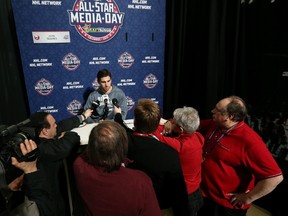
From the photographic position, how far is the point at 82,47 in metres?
3.15

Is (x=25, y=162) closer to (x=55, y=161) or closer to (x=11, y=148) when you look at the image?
(x=11, y=148)

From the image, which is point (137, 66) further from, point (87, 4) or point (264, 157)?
point (264, 157)

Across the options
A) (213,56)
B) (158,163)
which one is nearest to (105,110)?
(213,56)

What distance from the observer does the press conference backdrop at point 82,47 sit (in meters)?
2.90

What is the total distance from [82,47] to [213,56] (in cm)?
177

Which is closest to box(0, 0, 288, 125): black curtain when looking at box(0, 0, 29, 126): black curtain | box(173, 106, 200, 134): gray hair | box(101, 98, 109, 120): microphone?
box(0, 0, 29, 126): black curtain

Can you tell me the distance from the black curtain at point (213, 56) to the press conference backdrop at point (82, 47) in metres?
0.15

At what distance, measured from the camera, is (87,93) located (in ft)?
11.0

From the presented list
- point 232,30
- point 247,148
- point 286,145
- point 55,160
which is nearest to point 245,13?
point 232,30

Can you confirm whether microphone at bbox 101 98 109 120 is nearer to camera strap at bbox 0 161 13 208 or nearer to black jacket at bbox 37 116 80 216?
black jacket at bbox 37 116 80 216

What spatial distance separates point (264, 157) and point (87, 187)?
108cm

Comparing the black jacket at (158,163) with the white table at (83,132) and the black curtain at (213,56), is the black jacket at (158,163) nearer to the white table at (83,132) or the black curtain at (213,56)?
the white table at (83,132)

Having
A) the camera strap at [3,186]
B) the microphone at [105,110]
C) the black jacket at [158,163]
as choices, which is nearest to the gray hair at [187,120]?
the black jacket at [158,163]

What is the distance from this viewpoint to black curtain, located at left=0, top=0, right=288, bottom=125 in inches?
95.0
